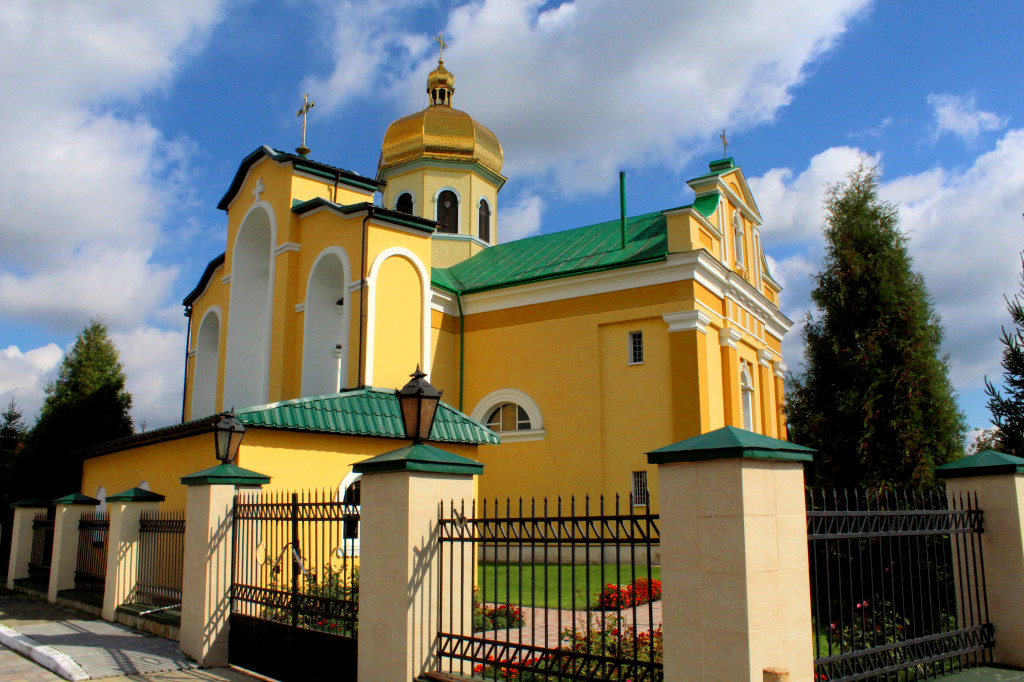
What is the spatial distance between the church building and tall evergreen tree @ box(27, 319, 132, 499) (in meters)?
4.74

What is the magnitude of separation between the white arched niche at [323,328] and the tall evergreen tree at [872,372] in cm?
866

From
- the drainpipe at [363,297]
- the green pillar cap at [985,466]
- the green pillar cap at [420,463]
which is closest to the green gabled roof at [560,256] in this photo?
the drainpipe at [363,297]

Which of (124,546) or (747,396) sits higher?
(747,396)

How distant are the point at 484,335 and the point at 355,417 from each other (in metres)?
8.13

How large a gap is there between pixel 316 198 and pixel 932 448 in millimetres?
11713

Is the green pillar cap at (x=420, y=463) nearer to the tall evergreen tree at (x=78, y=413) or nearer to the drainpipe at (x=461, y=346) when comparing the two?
the drainpipe at (x=461, y=346)

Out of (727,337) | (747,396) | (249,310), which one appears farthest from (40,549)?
(747,396)

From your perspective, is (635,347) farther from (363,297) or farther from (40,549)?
(40,549)

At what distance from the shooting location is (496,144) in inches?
1009

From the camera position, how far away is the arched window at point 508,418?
1892 cm

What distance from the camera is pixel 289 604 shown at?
7.54m

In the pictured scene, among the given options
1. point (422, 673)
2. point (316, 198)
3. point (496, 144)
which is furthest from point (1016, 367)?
point (496, 144)

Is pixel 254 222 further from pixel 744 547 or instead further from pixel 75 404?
pixel 744 547

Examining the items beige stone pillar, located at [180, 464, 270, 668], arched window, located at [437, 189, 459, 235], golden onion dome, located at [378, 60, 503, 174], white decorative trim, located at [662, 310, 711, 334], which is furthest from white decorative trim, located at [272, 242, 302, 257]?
golden onion dome, located at [378, 60, 503, 174]
